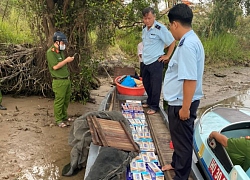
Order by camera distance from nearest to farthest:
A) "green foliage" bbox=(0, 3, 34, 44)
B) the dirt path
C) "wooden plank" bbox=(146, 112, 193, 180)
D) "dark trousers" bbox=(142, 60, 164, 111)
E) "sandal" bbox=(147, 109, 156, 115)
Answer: "wooden plank" bbox=(146, 112, 193, 180) < the dirt path < "dark trousers" bbox=(142, 60, 164, 111) < "sandal" bbox=(147, 109, 156, 115) < "green foliage" bbox=(0, 3, 34, 44)

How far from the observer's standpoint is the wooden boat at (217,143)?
2705 millimetres

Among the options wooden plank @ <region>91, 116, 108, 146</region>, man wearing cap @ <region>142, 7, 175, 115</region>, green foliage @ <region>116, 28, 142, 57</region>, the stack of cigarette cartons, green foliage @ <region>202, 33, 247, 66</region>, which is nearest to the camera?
the stack of cigarette cartons

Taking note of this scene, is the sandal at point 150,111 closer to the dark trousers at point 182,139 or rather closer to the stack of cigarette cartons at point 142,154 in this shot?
the stack of cigarette cartons at point 142,154

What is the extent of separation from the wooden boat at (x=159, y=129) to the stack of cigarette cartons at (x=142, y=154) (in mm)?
68

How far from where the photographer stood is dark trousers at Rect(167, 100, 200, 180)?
8.53 ft

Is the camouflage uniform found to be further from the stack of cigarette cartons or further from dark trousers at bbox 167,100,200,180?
dark trousers at bbox 167,100,200,180

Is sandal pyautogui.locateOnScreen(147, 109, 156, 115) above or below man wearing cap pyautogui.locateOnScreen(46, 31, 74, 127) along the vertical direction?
below

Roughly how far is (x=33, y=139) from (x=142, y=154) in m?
2.34

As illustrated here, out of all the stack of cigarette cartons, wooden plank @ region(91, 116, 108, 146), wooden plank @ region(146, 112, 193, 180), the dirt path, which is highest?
wooden plank @ region(91, 116, 108, 146)

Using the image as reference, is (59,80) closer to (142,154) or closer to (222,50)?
(142,154)

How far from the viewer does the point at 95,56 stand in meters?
6.80

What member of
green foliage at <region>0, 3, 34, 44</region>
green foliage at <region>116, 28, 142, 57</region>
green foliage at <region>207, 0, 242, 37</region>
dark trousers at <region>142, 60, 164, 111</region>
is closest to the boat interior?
dark trousers at <region>142, 60, 164, 111</region>

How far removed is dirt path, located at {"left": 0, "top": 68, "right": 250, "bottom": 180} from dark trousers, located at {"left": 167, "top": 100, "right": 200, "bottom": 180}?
1.67 metres

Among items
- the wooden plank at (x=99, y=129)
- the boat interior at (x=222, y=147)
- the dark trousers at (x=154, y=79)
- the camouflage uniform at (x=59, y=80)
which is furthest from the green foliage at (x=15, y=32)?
the boat interior at (x=222, y=147)
